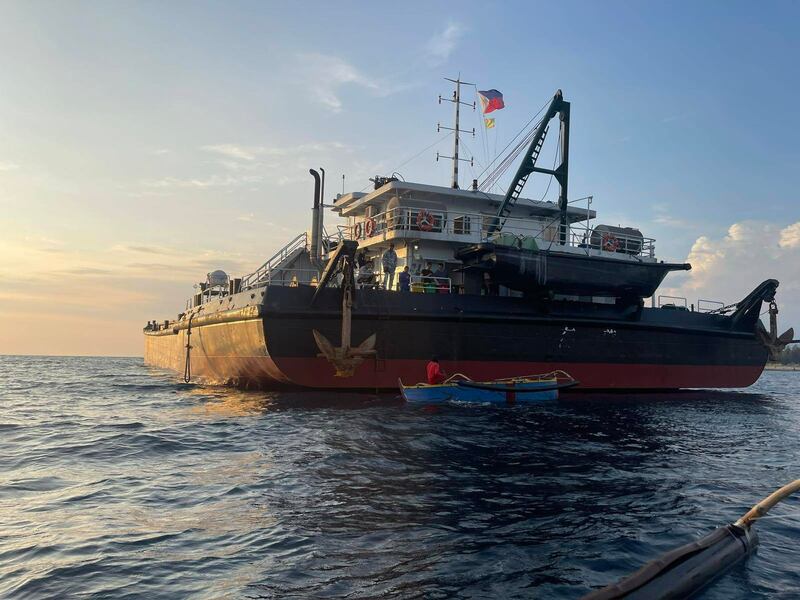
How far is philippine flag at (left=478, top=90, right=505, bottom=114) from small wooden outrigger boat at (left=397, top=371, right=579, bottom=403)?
38.6 feet

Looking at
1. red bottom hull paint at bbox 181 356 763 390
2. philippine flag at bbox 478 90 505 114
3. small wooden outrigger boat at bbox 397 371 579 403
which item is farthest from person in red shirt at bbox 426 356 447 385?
philippine flag at bbox 478 90 505 114

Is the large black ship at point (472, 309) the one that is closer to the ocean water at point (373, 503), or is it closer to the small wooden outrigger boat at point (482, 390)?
the small wooden outrigger boat at point (482, 390)

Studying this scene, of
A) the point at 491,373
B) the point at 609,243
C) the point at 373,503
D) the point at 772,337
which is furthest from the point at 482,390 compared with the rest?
the point at 772,337

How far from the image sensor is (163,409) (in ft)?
48.0

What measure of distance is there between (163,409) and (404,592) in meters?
11.9

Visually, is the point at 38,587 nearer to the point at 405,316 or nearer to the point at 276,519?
the point at 276,519

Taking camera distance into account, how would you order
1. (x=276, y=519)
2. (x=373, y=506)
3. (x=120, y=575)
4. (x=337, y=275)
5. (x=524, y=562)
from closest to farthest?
(x=120, y=575)
(x=524, y=562)
(x=276, y=519)
(x=373, y=506)
(x=337, y=275)

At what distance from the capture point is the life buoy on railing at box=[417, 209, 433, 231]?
17234mm

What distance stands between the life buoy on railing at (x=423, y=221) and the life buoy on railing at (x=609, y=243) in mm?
6034

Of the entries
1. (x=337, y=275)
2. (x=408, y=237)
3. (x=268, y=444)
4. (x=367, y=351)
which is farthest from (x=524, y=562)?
(x=408, y=237)

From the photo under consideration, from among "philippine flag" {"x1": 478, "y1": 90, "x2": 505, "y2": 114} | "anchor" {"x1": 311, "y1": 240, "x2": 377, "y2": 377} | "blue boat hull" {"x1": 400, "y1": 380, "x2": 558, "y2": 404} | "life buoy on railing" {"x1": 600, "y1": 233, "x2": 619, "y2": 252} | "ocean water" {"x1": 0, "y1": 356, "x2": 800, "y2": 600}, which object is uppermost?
"philippine flag" {"x1": 478, "y1": 90, "x2": 505, "y2": 114}

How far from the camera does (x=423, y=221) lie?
17297mm

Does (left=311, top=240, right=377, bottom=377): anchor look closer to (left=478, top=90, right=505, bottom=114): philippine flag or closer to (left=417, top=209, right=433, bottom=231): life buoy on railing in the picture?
(left=417, top=209, right=433, bottom=231): life buoy on railing

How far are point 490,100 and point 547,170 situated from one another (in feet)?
14.0
